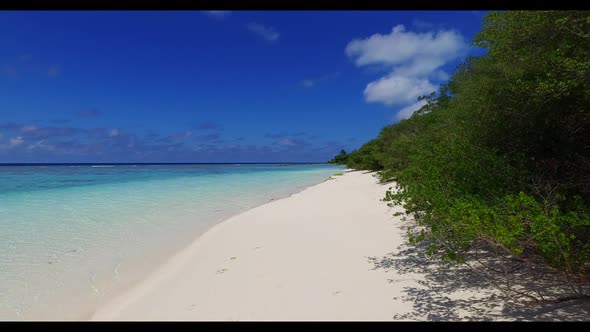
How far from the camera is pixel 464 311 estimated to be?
3850 millimetres

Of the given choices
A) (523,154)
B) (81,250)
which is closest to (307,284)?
(523,154)

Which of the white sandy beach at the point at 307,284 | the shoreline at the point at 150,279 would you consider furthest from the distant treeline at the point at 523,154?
the shoreline at the point at 150,279

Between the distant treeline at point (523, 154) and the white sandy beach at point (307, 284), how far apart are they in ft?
2.23

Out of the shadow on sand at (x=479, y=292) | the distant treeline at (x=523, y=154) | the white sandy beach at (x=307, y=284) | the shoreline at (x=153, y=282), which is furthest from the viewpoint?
the shoreline at (x=153, y=282)

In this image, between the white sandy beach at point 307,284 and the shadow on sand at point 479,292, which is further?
the white sandy beach at point 307,284

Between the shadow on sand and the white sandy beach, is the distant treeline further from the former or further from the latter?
the white sandy beach

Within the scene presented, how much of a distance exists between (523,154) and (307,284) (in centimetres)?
388

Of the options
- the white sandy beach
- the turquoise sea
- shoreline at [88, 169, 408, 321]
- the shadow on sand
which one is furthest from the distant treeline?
the turquoise sea

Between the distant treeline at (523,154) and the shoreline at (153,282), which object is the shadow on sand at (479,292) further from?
the shoreline at (153,282)

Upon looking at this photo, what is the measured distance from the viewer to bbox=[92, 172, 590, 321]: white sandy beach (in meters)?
4.13

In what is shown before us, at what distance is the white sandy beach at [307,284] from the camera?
4.13 metres

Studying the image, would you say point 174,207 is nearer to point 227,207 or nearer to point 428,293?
point 227,207

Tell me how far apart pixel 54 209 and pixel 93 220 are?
494cm

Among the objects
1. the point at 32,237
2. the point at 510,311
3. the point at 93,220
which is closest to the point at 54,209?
the point at 93,220
